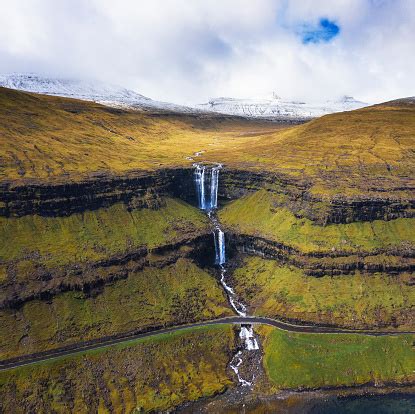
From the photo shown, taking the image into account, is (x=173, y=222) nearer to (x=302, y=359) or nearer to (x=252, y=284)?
(x=252, y=284)

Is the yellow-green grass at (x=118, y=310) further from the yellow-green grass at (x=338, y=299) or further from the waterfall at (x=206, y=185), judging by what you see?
the waterfall at (x=206, y=185)

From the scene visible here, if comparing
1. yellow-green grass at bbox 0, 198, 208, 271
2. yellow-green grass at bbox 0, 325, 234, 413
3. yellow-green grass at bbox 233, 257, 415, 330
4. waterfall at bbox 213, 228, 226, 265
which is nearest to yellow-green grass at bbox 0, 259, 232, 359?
yellow-green grass at bbox 0, 325, 234, 413

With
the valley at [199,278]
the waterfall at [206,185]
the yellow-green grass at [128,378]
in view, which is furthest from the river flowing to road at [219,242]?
the yellow-green grass at [128,378]

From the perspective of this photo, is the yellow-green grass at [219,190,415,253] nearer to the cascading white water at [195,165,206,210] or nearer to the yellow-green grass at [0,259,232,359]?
the cascading white water at [195,165,206,210]

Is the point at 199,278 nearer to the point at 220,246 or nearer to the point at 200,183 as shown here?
the point at 220,246

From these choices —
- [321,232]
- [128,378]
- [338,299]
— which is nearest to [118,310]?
[128,378]
